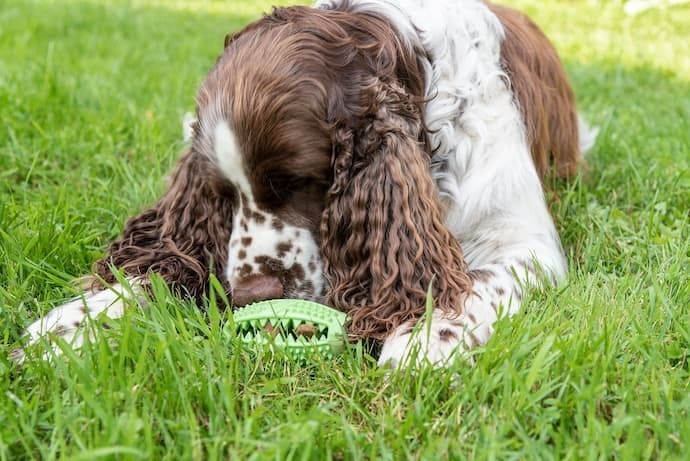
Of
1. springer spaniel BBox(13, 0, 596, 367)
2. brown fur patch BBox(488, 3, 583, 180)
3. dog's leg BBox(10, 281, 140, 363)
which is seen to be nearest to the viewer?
dog's leg BBox(10, 281, 140, 363)

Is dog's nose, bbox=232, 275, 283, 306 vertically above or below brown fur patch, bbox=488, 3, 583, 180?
below

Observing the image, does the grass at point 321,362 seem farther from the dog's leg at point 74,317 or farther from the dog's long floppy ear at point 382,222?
the dog's long floppy ear at point 382,222

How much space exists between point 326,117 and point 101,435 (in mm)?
1390

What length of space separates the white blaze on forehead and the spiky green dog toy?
1.48 feet

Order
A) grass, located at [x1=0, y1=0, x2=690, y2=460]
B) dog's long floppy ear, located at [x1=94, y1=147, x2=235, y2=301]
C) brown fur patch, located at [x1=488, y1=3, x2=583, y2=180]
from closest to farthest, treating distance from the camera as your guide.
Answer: grass, located at [x1=0, y1=0, x2=690, y2=460] → dog's long floppy ear, located at [x1=94, y1=147, x2=235, y2=301] → brown fur patch, located at [x1=488, y1=3, x2=583, y2=180]

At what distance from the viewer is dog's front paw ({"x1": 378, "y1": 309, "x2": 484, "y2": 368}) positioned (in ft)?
8.17

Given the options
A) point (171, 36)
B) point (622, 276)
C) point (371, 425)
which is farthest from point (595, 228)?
point (171, 36)

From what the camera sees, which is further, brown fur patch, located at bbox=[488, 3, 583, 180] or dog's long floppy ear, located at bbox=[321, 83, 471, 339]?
brown fur patch, located at bbox=[488, 3, 583, 180]

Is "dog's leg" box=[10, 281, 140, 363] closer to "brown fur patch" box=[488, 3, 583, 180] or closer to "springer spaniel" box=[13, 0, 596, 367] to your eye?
"springer spaniel" box=[13, 0, 596, 367]

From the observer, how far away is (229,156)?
2.95 metres

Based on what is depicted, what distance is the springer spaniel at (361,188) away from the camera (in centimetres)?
291

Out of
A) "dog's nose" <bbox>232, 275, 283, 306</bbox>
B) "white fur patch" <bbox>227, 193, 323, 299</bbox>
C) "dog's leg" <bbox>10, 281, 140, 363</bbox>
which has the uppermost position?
"white fur patch" <bbox>227, 193, 323, 299</bbox>

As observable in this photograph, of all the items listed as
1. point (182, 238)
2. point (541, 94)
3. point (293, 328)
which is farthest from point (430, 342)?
point (541, 94)

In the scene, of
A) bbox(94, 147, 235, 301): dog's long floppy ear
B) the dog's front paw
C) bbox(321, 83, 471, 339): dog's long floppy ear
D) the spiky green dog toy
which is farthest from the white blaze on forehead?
the dog's front paw
